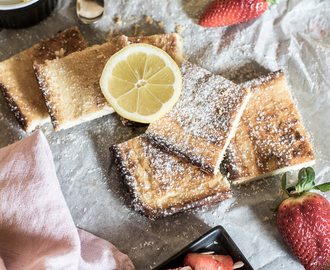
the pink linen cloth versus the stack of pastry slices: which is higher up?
the stack of pastry slices

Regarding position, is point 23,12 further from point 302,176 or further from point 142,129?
point 302,176

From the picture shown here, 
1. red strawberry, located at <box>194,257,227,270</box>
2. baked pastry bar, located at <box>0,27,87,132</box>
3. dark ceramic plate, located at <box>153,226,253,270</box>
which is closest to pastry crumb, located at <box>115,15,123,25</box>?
baked pastry bar, located at <box>0,27,87,132</box>

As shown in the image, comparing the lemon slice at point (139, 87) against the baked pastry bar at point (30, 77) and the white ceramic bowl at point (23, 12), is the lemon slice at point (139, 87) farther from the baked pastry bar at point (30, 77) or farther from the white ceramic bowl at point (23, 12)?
the white ceramic bowl at point (23, 12)

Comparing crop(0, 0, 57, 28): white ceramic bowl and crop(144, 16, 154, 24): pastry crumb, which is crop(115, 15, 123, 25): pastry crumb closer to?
crop(144, 16, 154, 24): pastry crumb

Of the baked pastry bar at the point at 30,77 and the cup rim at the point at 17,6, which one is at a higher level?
the cup rim at the point at 17,6

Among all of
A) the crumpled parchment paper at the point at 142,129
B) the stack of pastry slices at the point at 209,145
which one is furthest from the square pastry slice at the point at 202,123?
the crumpled parchment paper at the point at 142,129
